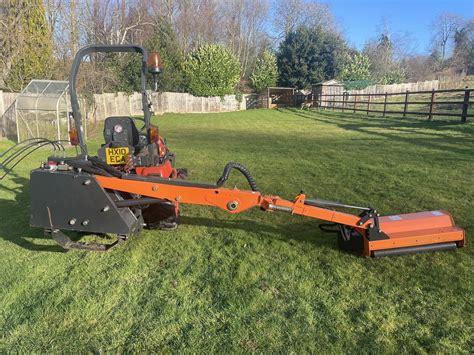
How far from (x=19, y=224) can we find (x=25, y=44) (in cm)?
1488

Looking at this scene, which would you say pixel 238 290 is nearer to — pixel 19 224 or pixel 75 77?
pixel 75 77

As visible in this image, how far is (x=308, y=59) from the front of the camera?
40.6 meters

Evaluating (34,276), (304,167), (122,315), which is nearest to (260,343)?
(122,315)

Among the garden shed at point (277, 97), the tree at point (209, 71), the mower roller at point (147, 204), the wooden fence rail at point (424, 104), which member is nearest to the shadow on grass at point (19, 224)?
the mower roller at point (147, 204)

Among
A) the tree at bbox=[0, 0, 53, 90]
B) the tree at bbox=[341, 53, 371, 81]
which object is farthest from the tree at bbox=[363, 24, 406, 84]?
the tree at bbox=[0, 0, 53, 90]

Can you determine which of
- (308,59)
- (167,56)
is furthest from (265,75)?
(167,56)

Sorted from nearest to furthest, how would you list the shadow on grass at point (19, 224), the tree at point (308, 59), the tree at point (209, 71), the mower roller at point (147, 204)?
1. the mower roller at point (147, 204)
2. the shadow on grass at point (19, 224)
3. the tree at point (209, 71)
4. the tree at point (308, 59)

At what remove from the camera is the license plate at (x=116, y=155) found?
186 inches

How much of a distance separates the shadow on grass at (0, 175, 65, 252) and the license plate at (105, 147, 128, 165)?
1199 millimetres

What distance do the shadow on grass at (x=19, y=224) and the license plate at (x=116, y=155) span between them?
1199mm

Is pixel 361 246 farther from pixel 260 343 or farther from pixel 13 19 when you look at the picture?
pixel 13 19

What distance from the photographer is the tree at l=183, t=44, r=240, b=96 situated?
34.6 metres

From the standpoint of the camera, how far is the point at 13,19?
16.4 metres

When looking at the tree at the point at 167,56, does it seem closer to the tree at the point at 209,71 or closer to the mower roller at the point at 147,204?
the tree at the point at 209,71
